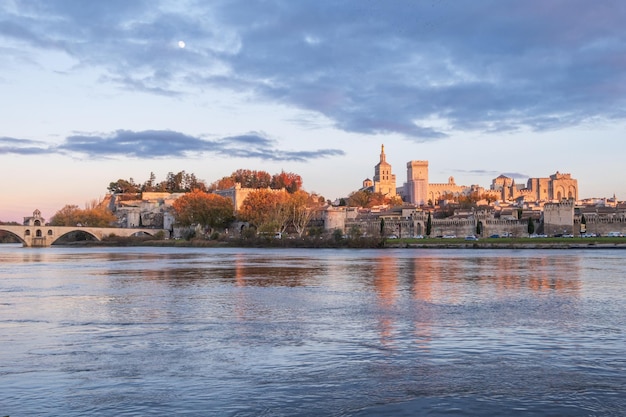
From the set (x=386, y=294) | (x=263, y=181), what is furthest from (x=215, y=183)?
(x=386, y=294)

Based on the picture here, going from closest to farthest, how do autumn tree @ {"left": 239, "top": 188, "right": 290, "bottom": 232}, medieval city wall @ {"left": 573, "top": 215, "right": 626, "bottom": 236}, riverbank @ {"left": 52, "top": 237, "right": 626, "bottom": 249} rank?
1. riverbank @ {"left": 52, "top": 237, "right": 626, "bottom": 249}
2. medieval city wall @ {"left": 573, "top": 215, "right": 626, "bottom": 236}
3. autumn tree @ {"left": 239, "top": 188, "right": 290, "bottom": 232}

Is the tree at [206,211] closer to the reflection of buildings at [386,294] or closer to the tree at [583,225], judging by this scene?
the tree at [583,225]

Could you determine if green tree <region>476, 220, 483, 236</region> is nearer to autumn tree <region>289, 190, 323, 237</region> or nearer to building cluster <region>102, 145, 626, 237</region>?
building cluster <region>102, 145, 626, 237</region>

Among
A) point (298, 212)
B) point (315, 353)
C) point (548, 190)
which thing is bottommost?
point (315, 353)

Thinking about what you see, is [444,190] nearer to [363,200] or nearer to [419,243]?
[363,200]

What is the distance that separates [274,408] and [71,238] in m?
98.8

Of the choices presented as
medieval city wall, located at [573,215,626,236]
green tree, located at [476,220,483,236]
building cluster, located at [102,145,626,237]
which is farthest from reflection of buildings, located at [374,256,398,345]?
medieval city wall, located at [573,215,626,236]

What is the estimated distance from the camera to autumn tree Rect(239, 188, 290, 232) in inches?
3076

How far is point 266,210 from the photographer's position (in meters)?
81.9

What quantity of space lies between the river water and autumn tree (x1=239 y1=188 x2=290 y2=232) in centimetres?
5905

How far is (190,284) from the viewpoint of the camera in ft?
74.8

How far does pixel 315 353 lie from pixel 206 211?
78.5 m

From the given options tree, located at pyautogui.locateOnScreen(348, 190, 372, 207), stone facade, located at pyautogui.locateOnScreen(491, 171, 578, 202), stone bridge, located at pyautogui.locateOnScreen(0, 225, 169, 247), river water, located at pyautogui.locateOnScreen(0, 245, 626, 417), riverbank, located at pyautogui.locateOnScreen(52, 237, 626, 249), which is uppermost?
stone facade, located at pyautogui.locateOnScreen(491, 171, 578, 202)

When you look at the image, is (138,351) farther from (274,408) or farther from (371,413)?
(371,413)
